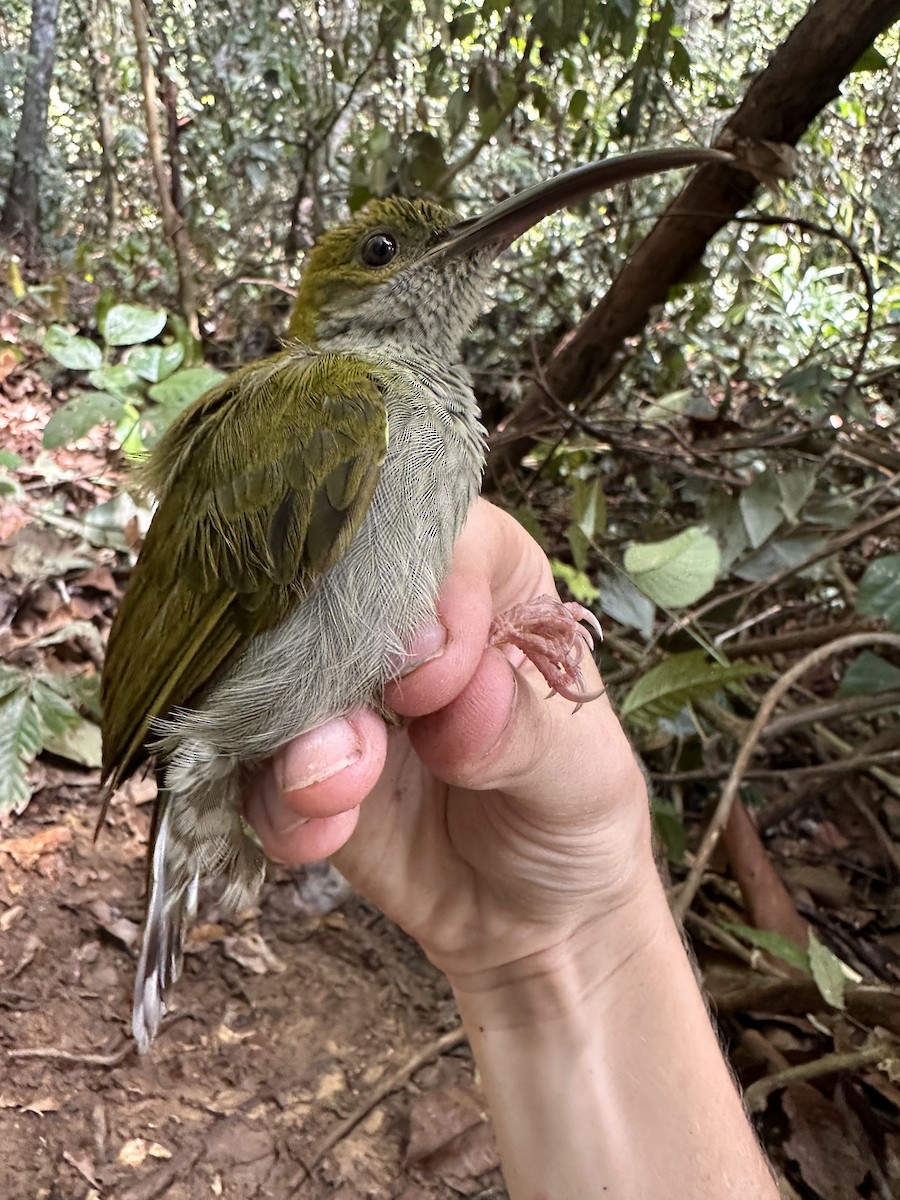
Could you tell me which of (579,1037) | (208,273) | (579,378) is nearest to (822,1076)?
(579,1037)

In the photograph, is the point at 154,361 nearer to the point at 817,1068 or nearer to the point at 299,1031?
the point at 299,1031

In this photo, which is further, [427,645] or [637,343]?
[637,343]

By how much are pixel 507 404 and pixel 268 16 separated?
2671 mm

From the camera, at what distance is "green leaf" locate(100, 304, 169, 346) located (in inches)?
101

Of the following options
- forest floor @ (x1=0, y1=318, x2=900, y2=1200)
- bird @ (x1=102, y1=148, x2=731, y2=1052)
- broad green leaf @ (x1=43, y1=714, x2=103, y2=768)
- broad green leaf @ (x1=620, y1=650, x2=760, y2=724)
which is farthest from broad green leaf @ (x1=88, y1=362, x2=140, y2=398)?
broad green leaf @ (x1=620, y1=650, x2=760, y2=724)

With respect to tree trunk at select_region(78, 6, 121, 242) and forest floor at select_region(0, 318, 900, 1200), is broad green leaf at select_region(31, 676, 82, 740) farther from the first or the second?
tree trunk at select_region(78, 6, 121, 242)

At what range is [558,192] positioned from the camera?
163 centimetres

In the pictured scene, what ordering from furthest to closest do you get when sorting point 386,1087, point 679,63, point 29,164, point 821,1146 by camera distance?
1. point 29,164
2. point 679,63
3. point 386,1087
4. point 821,1146

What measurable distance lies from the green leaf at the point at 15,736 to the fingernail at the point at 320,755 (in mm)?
870

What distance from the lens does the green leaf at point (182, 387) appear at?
251 centimetres

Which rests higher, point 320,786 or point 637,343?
point 637,343

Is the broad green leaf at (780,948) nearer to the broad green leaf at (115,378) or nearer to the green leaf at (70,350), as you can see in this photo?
the broad green leaf at (115,378)

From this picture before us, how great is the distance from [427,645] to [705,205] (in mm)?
1847

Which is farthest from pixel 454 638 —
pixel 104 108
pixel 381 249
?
pixel 104 108
